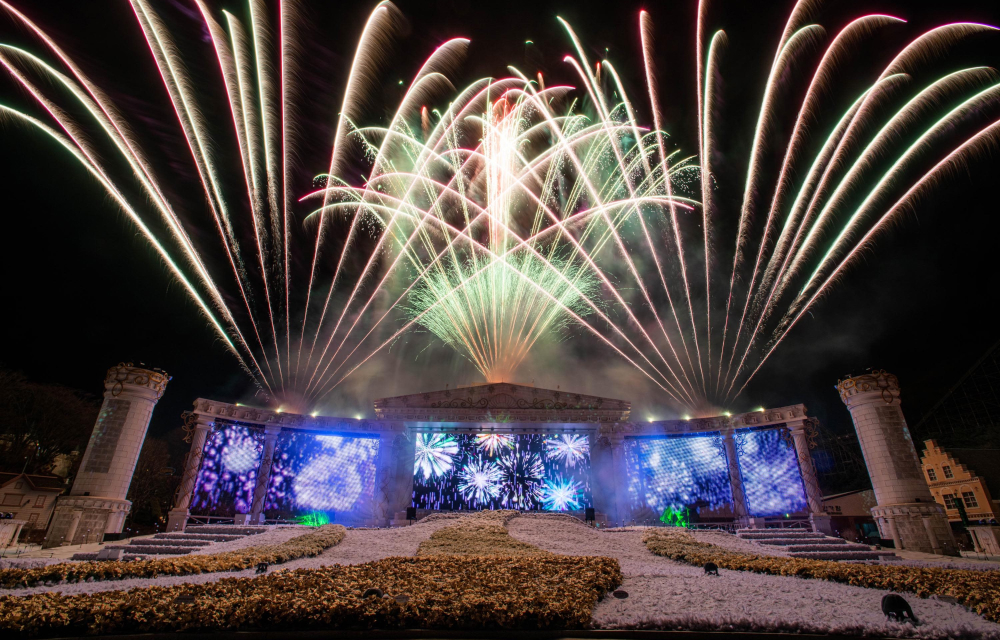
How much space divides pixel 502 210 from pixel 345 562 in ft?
67.2

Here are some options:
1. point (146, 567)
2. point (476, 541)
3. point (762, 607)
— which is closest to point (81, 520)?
point (146, 567)

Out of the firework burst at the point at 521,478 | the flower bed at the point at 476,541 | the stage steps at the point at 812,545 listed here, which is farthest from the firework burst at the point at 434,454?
the stage steps at the point at 812,545

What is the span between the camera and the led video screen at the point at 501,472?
112 feet

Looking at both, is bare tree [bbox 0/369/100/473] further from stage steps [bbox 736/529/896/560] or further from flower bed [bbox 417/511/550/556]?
stage steps [bbox 736/529/896/560]

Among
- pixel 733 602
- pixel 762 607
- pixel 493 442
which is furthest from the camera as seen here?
pixel 493 442

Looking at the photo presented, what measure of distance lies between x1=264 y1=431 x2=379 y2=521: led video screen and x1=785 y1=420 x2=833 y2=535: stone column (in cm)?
2850

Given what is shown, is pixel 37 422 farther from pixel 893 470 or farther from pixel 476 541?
pixel 893 470

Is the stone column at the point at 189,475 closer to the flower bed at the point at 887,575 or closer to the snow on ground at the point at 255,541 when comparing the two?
the snow on ground at the point at 255,541

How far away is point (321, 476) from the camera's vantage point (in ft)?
109

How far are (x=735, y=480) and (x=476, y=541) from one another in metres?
20.7

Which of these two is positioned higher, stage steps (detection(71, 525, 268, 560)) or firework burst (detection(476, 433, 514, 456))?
firework burst (detection(476, 433, 514, 456))

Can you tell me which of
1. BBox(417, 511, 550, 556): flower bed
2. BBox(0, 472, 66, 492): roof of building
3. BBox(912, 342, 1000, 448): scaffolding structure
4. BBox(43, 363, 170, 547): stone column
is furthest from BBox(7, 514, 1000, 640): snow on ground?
BBox(912, 342, 1000, 448): scaffolding structure

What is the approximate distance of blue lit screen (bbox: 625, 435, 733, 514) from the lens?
106ft

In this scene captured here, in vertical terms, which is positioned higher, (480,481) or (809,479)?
(809,479)
